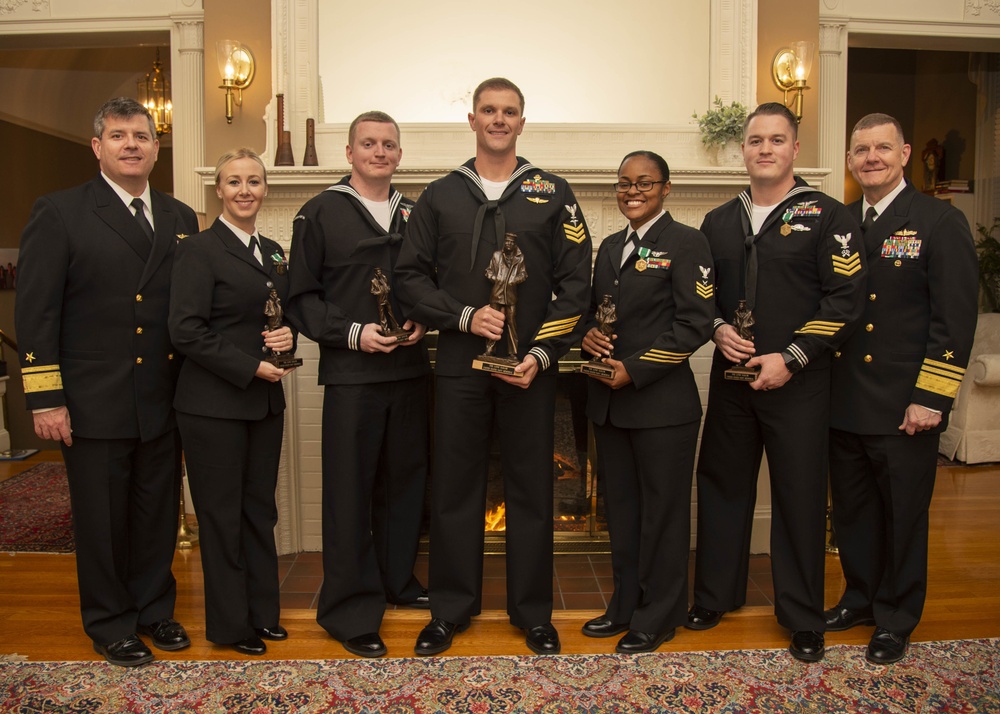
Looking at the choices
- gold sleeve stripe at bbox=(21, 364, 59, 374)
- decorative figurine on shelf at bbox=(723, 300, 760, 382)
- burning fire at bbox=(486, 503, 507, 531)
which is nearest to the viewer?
gold sleeve stripe at bbox=(21, 364, 59, 374)

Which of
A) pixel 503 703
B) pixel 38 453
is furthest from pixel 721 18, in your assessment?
pixel 38 453

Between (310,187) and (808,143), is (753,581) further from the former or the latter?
(310,187)

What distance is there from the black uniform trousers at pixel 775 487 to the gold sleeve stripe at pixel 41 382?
2.20 meters

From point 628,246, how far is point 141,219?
5.40ft

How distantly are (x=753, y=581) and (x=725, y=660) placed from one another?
2.94 ft

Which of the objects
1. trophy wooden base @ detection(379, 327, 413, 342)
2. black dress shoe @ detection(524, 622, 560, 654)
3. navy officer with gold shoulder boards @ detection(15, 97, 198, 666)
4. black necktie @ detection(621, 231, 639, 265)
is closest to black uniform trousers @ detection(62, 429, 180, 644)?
navy officer with gold shoulder boards @ detection(15, 97, 198, 666)

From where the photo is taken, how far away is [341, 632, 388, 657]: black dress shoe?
8.98 ft

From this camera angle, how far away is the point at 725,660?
269 cm

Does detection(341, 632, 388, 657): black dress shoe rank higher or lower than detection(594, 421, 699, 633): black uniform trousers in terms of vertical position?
lower

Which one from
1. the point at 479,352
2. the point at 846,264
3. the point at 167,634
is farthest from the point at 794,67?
the point at 167,634

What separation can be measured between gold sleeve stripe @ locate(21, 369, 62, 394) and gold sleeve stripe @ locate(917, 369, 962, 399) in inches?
109

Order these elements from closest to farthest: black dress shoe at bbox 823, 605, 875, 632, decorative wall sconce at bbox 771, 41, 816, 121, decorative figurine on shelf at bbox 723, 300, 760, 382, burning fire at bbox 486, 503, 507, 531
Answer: decorative figurine on shelf at bbox 723, 300, 760, 382
black dress shoe at bbox 823, 605, 875, 632
burning fire at bbox 486, 503, 507, 531
decorative wall sconce at bbox 771, 41, 816, 121

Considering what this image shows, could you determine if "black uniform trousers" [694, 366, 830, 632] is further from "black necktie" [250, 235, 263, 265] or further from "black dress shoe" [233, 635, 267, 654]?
"black necktie" [250, 235, 263, 265]

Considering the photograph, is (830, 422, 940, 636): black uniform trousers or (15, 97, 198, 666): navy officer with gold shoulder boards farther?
(830, 422, 940, 636): black uniform trousers
